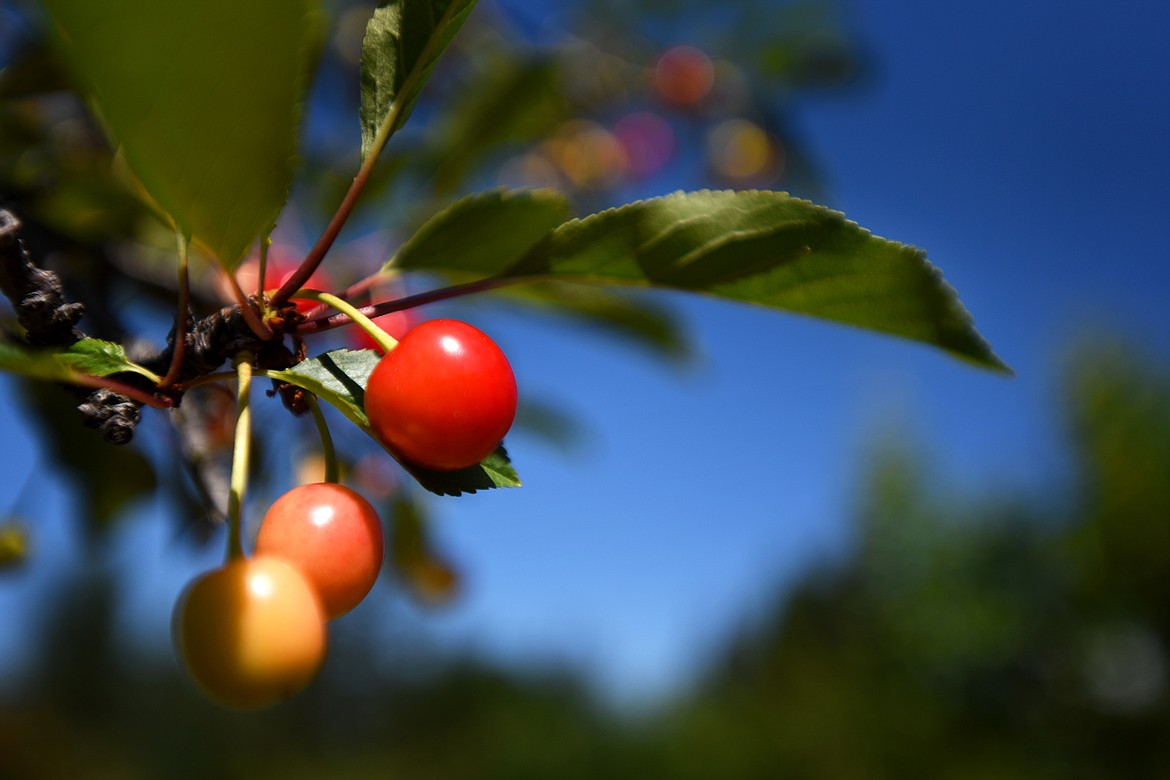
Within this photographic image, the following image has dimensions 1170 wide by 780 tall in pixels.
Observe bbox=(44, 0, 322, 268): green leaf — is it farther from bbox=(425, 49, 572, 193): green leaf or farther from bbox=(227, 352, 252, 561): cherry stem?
bbox=(425, 49, 572, 193): green leaf

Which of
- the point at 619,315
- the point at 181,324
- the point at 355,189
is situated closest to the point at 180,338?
the point at 181,324

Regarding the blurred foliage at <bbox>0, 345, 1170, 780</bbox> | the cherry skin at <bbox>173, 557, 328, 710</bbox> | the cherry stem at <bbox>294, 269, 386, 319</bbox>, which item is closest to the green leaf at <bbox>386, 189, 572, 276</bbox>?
the cherry stem at <bbox>294, 269, 386, 319</bbox>

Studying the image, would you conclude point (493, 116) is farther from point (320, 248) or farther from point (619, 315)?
point (320, 248)

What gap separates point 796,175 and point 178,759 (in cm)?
1841

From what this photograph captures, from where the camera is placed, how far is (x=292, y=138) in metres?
0.36

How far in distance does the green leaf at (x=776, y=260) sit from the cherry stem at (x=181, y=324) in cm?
18

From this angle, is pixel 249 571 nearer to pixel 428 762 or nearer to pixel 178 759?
pixel 428 762

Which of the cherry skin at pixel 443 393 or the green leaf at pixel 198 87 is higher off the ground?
the green leaf at pixel 198 87

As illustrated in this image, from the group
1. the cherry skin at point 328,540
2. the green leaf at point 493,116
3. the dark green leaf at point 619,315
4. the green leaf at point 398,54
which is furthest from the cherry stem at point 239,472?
the green leaf at point 493,116

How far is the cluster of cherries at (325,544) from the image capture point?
326 mm

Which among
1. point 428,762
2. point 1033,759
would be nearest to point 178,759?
point 428,762

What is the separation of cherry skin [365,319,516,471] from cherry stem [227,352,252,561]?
0.19ft

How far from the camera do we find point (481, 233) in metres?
0.54

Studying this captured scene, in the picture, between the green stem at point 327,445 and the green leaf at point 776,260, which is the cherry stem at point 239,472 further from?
the green leaf at point 776,260
